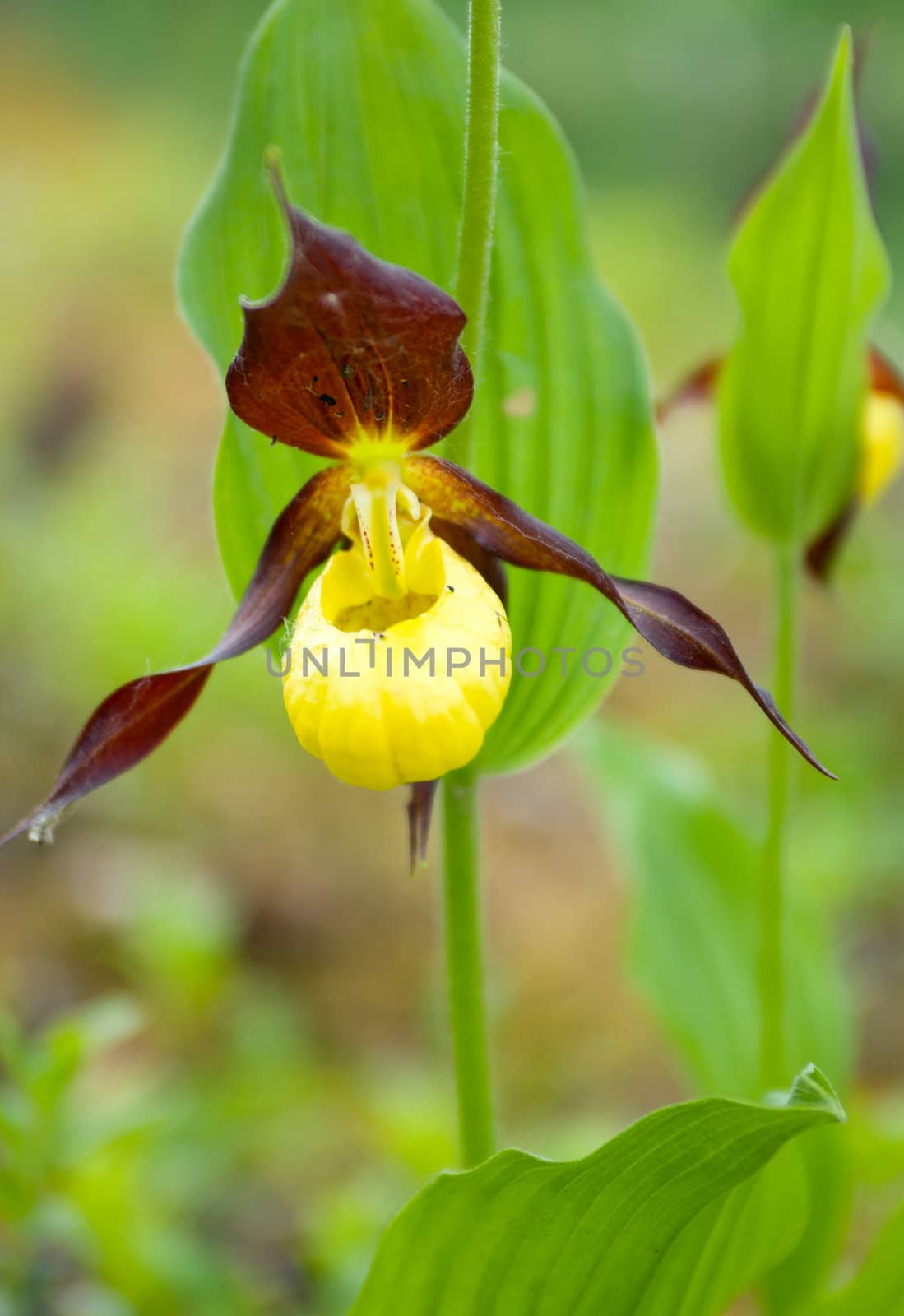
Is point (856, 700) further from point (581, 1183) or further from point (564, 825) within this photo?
point (581, 1183)

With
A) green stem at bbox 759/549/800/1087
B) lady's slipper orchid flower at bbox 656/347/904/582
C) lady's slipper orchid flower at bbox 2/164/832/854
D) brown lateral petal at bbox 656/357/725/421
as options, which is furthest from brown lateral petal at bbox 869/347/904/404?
lady's slipper orchid flower at bbox 2/164/832/854

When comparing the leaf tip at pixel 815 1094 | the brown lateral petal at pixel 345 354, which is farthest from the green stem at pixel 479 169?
Answer: the leaf tip at pixel 815 1094

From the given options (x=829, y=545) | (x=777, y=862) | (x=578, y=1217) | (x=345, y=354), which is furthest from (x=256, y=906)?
(x=345, y=354)

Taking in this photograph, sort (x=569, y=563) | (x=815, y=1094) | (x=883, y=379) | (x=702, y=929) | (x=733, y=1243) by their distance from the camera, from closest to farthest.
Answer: (x=815, y=1094) < (x=569, y=563) < (x=733, y=1243) < (x=883, y=379) < (x=702, y=929)

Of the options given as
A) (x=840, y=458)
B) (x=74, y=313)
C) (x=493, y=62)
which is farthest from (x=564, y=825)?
(x=74, y=313)

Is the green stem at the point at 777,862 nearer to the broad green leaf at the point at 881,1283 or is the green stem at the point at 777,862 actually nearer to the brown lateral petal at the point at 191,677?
the broad green leaf at the point at 881,1283

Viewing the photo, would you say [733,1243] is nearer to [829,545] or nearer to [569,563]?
[569,563]
